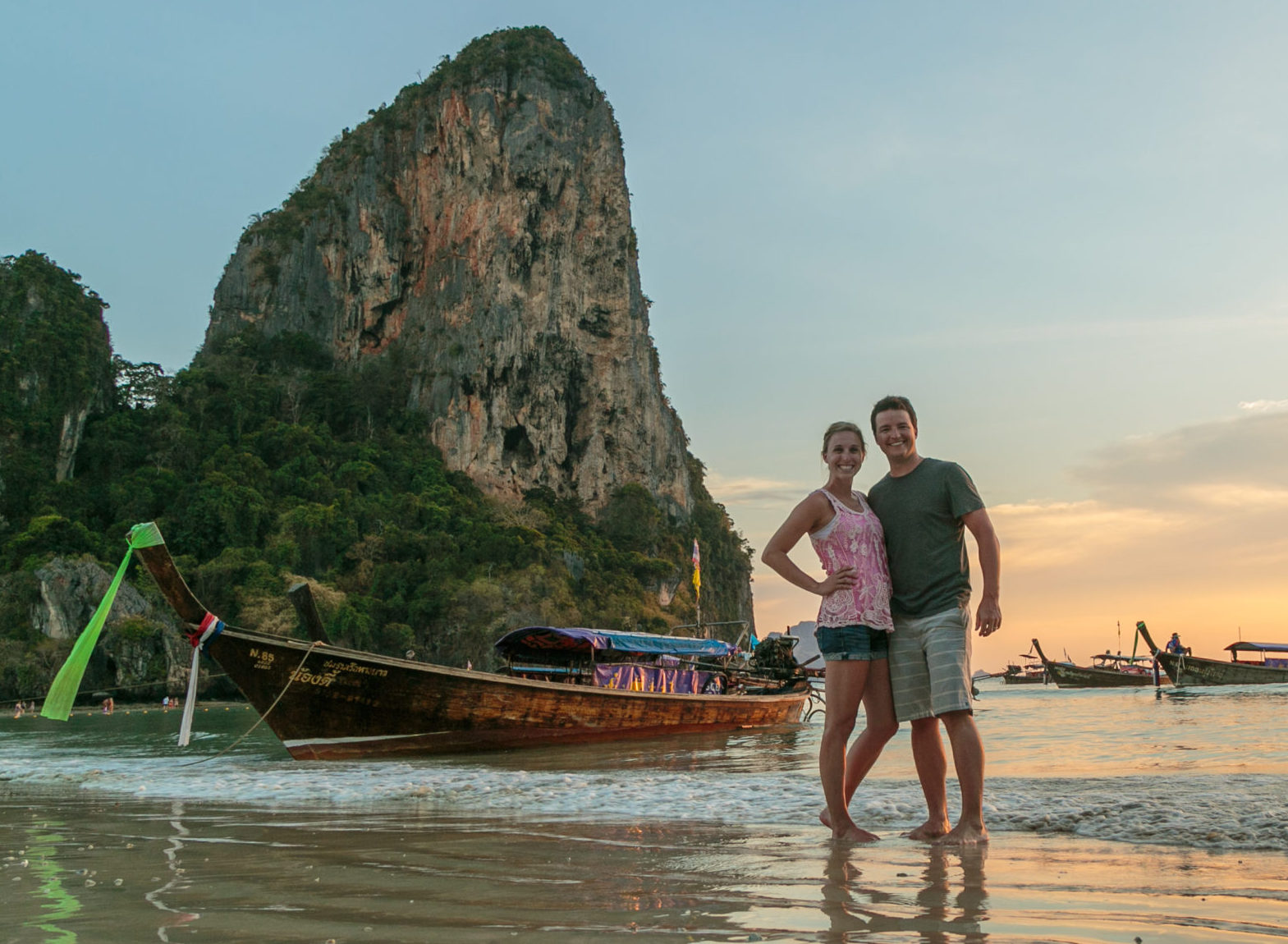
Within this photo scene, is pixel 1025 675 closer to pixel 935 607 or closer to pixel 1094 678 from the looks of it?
pixel 1094 678

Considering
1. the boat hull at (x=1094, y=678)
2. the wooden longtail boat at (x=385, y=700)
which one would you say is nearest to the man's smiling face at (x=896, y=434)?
the wooden longtail boat at (x=385, y=700)

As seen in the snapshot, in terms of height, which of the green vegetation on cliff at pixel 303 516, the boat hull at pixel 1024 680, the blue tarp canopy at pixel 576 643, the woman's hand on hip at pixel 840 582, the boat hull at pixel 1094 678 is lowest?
the boat hull at pixel 1024 680

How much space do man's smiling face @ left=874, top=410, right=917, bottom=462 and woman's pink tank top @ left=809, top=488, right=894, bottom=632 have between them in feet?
0.91

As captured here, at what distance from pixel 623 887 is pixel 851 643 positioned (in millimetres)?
1364

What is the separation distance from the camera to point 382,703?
10828mm

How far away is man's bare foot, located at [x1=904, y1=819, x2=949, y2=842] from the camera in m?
3.53

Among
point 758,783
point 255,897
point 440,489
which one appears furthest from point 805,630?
point 255,897

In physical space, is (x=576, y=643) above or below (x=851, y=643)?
below

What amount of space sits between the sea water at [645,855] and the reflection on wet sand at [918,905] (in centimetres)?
1

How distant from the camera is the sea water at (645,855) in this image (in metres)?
2.22

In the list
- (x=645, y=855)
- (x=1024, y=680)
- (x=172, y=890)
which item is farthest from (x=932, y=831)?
(x=1024, y=680)

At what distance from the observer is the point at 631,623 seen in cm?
5162

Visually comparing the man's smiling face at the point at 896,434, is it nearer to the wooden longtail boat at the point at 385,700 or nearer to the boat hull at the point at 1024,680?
the wooden longtail boat at the point at 385,700

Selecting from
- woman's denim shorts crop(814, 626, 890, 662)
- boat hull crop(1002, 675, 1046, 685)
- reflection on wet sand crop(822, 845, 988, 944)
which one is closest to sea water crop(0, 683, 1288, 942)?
reflection on wet sand crop(822, 845, 988, 944)
